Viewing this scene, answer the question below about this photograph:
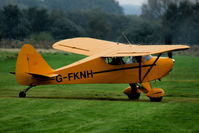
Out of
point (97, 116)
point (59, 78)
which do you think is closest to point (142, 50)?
point (59, 78)

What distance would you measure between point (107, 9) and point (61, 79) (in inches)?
4124

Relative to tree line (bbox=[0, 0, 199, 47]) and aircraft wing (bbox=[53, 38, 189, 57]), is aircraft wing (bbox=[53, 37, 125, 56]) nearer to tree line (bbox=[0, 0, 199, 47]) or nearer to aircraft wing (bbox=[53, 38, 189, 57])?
aircraft wing (bbox=[53, 38, 189, 57])

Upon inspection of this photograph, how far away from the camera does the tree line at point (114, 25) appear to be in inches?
1833

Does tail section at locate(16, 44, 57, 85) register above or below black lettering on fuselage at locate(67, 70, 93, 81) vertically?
above

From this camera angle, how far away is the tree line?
4656 cm

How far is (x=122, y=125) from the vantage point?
37.0ft

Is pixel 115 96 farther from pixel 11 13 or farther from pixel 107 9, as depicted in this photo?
pixel 107 9

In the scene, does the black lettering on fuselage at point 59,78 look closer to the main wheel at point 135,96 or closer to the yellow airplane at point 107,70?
the yellow airplane at point 107,70

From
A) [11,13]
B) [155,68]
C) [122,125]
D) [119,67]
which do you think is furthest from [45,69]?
[11,13]

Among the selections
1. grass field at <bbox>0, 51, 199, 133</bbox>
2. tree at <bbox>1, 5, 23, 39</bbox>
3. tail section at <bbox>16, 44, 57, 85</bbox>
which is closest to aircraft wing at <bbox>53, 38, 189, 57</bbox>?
grass field at <bbox>0, 51, 199, 133</bbox>

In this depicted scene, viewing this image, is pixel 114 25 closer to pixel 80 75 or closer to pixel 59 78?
pixel 80 75

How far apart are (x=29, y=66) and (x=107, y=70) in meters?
2.64

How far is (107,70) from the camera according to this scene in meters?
17.5

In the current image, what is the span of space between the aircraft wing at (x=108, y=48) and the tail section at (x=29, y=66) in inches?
83.2
